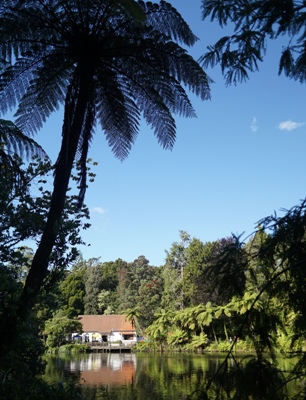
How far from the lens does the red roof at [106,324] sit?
144ft

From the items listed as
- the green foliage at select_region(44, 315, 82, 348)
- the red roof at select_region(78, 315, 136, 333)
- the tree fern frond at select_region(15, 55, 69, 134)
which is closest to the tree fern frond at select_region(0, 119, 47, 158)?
the tree fern frond at select_region(15, 55, 69, 134)

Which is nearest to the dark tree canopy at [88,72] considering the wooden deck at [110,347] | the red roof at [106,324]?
the wooden deck at [110,347]

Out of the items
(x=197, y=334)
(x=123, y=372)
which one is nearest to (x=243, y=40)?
(x=123, y=372)

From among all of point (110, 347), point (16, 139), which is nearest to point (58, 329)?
point (110, 347)

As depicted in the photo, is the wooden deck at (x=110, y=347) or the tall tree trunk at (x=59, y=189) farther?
the wooden deck at (x=110, y=347)

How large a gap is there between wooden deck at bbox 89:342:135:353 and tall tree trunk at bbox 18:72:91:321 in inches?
1342

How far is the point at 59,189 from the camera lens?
4754 millimetres

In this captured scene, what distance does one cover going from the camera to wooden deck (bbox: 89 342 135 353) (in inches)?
1441

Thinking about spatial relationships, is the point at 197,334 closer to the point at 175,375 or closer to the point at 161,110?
the point at 175,375

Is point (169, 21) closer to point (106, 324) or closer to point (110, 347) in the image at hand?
point (110, 347)

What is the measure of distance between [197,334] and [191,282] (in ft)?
21.2

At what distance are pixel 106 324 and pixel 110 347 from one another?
7.55 metres

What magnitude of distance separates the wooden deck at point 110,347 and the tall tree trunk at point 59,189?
34.1 metres

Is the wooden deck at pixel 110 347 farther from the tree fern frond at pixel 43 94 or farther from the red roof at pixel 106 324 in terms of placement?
the tree fern frond at pixel 43 94
